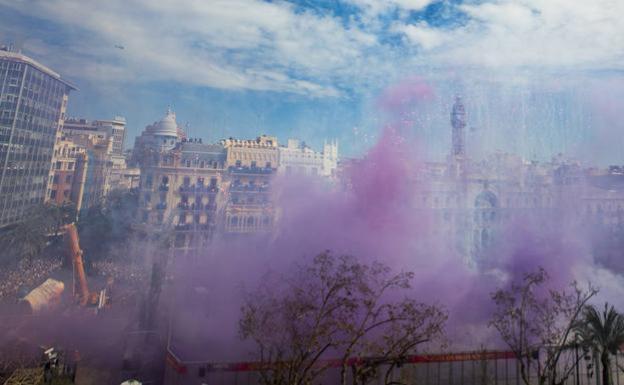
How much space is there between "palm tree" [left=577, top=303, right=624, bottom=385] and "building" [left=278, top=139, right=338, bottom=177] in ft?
134

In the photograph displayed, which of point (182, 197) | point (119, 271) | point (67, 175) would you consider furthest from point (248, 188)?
point (67, 175)

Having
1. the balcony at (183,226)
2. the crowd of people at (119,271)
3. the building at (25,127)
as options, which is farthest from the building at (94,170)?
the balcony at (183,226)

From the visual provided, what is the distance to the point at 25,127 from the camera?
41031 mm

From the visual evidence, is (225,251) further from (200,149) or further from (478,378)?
(478,378)

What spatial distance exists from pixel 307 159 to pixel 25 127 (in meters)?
37.1

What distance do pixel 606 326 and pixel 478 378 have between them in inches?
253

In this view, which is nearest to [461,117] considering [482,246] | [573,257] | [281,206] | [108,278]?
[482,246]

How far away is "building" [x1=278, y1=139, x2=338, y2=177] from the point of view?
58781mm

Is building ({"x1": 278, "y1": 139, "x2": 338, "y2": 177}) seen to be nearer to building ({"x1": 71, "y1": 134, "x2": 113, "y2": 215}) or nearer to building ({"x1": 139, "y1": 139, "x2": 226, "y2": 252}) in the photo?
building ({"x1": 139, "y1": 139, "x2": 226, "y2": 252})

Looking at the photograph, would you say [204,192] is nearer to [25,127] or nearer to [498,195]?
[25,127]

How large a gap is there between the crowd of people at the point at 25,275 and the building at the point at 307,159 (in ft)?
95.6

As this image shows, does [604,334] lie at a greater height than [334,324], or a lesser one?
lesser

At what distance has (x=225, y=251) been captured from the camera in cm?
4034

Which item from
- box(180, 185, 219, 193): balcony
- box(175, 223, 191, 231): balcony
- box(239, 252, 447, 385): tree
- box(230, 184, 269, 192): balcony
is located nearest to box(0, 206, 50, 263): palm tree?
box(175, 223, 191, 231): balcony
